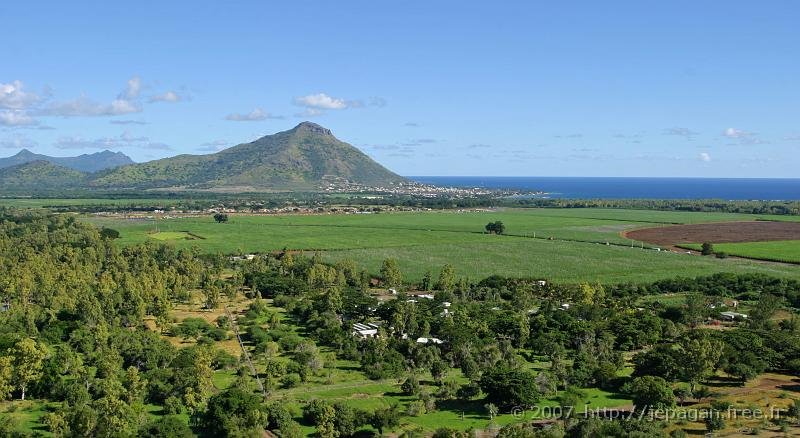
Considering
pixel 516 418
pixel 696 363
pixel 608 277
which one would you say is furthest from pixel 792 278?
pixel 516 418

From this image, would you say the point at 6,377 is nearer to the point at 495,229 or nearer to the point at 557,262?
the point at 557,262

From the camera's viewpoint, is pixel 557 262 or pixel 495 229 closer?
pixel 557 262

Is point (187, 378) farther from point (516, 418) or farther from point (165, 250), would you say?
point (165, 250)

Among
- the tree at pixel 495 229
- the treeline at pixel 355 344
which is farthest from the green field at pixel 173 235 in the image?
the tree at pixel 495 229

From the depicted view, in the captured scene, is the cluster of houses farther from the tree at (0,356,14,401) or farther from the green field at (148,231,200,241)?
the green field at (148,231,200,241)

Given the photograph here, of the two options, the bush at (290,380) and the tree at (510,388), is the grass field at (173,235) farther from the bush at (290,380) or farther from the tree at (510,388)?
the tree at (510,388)

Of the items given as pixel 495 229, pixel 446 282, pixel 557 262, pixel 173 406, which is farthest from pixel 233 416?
pixel 495 229
